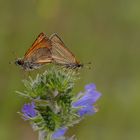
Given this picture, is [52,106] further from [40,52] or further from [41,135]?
[40,52]

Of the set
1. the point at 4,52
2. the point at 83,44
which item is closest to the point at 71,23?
the point at 83,44

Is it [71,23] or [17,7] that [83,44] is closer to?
[71,23]

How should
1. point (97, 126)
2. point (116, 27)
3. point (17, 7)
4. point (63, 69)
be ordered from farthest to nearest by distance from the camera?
point (116, 27) → point (17, 7) → point (97, 126) → point (63, 69)

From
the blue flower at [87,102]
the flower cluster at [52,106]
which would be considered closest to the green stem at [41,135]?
the flower cluster at [52,106]

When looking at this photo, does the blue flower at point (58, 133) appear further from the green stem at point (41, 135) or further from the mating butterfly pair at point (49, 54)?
the mating butterfly pair at point (49, 54)

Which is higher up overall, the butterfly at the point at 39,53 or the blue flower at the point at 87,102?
the butterfly at the point at 39,53

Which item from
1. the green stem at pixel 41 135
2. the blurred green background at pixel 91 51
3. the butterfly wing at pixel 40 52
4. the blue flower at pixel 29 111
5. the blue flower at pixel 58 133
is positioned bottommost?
the green stem at pixel 41 135
